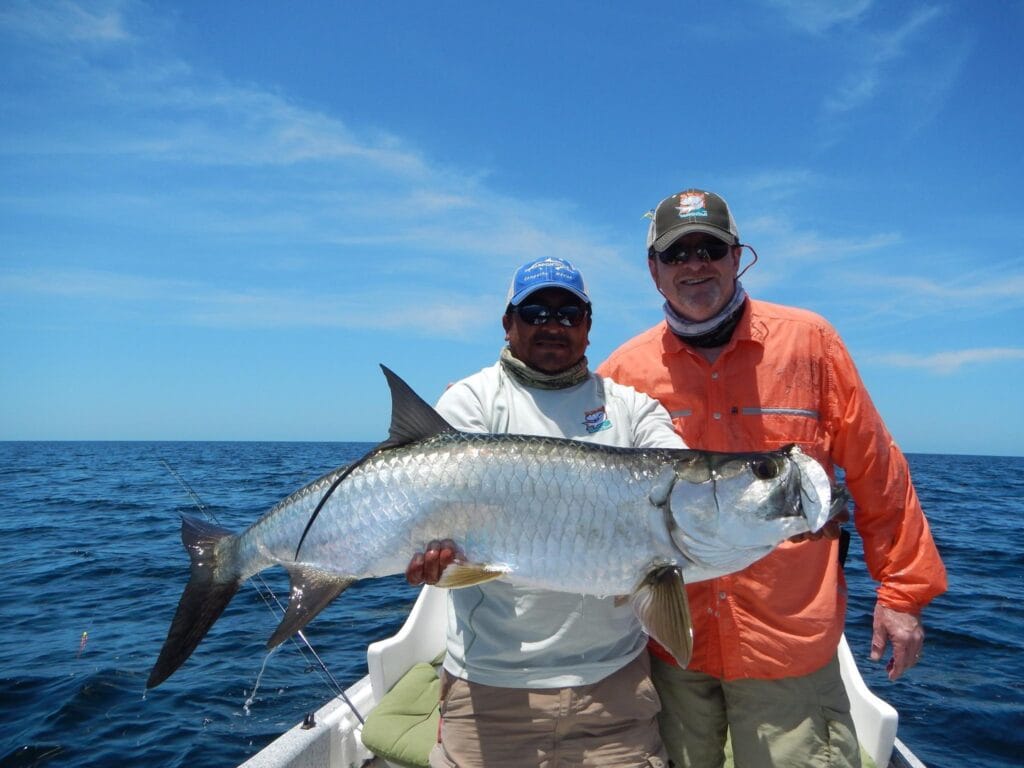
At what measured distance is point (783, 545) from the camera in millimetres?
3557

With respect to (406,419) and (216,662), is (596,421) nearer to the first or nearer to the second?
(406,419)

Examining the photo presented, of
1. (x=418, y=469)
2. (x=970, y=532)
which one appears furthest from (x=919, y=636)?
(x=970, y=532)

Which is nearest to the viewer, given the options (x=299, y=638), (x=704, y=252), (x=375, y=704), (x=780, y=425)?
(x=780, y=425)

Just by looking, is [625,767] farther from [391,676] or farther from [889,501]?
[391,676]

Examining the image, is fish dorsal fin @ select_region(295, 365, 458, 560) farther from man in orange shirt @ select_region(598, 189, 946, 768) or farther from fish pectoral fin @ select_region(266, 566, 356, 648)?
man in orange shirt @ select_region(598, 189, 946, 768)

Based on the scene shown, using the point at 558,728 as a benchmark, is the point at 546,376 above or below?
above

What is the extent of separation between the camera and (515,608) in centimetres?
328

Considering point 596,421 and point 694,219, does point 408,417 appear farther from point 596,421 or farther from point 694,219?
point 694,219

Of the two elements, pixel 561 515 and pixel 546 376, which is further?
pixel 546 376

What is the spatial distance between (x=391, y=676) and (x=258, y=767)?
133cm

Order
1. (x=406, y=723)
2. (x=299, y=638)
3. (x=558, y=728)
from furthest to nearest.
Answer: (x=299, y=638) < (x=406, y=723) < (x=558, y=728)

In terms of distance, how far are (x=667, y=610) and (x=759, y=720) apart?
1124mm

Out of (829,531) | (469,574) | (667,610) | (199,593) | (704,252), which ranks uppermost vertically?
(704,252)

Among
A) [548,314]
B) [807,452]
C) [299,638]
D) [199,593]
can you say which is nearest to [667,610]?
[807,452]
